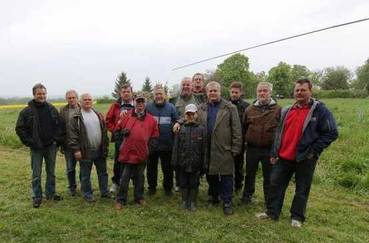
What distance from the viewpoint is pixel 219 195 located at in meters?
5.68

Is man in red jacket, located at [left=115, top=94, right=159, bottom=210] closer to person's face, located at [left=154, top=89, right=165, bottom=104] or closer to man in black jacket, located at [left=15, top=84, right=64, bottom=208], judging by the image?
person's face, located at [left=154, top=89, right=165, bottom=104]

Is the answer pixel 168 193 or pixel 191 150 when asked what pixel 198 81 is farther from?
pixel 168 193

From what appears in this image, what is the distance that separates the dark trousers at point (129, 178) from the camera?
5375 mm

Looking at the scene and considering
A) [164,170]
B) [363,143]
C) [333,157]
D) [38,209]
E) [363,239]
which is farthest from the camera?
[363,143]

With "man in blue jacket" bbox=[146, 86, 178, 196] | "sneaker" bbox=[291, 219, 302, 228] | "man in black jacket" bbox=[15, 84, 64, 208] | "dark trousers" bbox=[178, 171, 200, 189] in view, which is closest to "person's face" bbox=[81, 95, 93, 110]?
"man in black jacket" bbox=[15, 84, 64, 208]

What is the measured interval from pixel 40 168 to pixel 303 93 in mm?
4498

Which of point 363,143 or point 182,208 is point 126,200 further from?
point 363,143

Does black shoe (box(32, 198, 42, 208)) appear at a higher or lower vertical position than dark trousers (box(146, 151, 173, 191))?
lower

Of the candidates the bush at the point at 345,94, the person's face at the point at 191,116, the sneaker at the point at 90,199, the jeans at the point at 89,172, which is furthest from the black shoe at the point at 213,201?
the bush at the point at 345,94

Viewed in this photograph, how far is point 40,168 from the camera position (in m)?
5.39

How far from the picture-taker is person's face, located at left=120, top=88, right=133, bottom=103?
18.6ft

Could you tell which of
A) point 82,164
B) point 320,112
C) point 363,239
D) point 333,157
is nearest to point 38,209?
point 82,164

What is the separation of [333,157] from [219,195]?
3.99 meters

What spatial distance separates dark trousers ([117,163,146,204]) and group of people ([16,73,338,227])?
17 mm
